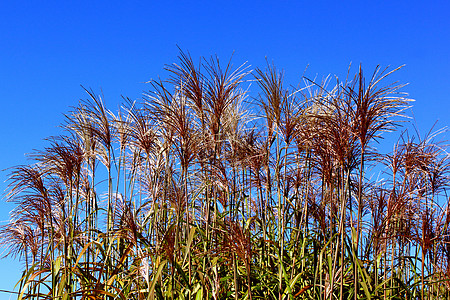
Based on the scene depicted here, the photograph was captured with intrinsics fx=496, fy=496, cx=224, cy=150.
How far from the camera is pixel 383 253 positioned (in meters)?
5.57

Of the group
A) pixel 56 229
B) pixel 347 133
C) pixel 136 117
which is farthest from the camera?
pixel 56 229

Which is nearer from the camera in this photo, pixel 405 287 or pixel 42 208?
pixel 405 287

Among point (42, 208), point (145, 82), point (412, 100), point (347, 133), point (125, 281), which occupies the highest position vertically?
point (145, 82)

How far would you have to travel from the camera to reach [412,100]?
4566 mm

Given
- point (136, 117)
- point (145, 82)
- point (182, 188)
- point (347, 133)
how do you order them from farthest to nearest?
1. point (136, 117)
2. point (145, 82)
3. point (182, 188)
4. point (347, 133)

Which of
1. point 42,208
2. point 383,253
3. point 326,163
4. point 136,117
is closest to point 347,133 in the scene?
point 326,163

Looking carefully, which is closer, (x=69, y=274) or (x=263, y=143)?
(x=69, y=274)

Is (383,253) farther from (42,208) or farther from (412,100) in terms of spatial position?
Result: (42,208)

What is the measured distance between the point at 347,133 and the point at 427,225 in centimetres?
195

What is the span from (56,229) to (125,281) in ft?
5.57

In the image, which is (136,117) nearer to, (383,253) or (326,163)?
(326,163)

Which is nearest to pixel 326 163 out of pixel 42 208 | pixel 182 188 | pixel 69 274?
pixel 182 188

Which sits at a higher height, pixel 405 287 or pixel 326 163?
pixel 326 163

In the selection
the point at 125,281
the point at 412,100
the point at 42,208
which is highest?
the point at 412,100
